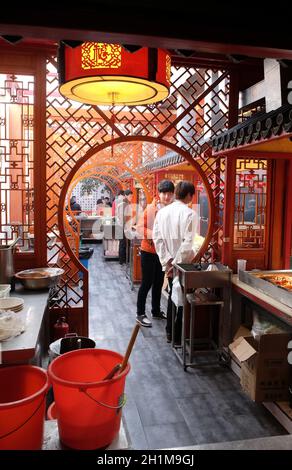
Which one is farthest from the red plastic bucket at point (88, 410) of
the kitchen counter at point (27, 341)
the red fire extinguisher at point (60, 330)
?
the red fire extinguisher at point (60, 330)

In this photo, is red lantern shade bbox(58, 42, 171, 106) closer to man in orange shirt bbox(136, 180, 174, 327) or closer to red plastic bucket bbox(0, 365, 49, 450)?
red plastic bucket bbox(0, 365, 49, 450)

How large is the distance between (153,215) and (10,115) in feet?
11.4

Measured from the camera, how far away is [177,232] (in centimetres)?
495

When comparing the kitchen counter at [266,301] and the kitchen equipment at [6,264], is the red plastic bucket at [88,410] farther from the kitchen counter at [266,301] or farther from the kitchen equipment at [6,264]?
the kitchen equipment at [6,264]

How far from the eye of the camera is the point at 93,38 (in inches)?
51.7

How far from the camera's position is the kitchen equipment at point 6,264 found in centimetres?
370

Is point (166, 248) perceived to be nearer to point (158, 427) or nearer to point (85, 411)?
point (158, 427)

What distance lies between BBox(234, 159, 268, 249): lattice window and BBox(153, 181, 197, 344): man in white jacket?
551mm

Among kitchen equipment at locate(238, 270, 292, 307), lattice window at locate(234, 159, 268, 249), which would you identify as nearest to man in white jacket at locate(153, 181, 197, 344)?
lattice window at locate(234, 159, 268, 249)

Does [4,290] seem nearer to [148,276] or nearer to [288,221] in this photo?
[148,276]

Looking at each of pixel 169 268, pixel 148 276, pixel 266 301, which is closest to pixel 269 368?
pixel 266 301

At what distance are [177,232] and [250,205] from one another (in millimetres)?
961

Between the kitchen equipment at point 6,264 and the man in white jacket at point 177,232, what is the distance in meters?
1.97

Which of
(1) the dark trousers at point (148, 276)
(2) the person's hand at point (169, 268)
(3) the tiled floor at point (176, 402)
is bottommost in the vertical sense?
(3) the tiled floor at point (176, 402)
